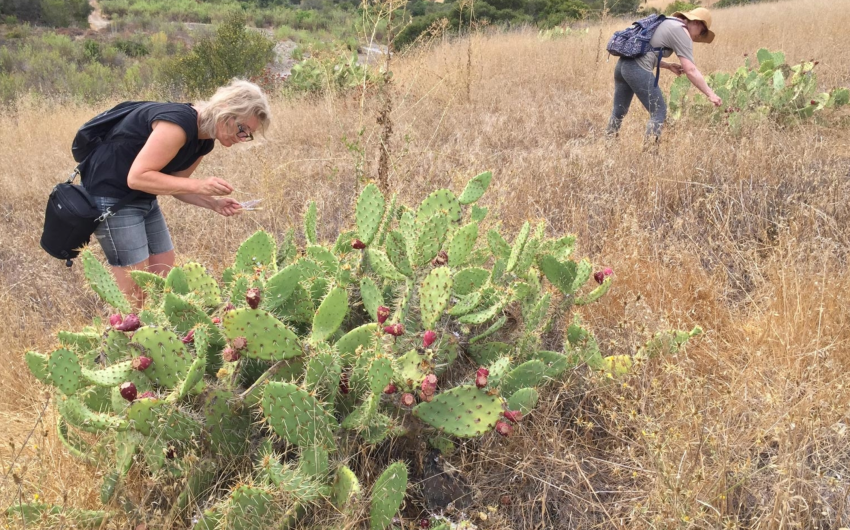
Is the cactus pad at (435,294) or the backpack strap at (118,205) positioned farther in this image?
the backpack strap at (118,205)

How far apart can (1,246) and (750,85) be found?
6.27 m

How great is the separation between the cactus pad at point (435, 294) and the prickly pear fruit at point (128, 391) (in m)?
0.87

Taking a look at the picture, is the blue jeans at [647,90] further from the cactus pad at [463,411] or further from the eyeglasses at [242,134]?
the cactus pad at [463,411]

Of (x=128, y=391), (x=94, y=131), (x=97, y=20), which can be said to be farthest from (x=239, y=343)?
(x=97, y=20)

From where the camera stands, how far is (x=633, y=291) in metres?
2.72

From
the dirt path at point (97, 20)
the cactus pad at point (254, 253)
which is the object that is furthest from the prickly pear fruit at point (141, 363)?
the dirt path at point (97, 20)

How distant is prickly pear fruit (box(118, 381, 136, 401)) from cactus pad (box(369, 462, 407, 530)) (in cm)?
72

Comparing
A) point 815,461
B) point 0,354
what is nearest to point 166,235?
point 0,354

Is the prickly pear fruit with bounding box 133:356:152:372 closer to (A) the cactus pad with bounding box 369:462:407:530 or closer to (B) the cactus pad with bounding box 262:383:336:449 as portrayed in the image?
(B) the cactus pad with bounding box 262:383:336:449

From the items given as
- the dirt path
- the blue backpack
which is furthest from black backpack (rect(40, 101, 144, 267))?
the dirt path

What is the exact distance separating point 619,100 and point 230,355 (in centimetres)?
440

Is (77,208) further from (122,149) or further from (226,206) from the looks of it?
(226,206)

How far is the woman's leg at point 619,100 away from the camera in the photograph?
477cm

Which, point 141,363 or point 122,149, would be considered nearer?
point 141,363
